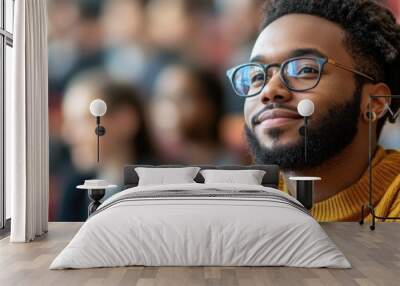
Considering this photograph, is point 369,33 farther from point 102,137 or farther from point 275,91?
point 102,137

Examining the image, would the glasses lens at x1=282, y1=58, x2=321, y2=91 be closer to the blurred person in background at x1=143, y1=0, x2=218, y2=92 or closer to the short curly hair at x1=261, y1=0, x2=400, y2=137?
the short curly hair at x1=261, y1=0, x2=400, y2=137

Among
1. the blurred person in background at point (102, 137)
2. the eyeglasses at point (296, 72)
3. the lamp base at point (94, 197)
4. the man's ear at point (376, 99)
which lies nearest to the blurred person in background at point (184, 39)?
the blurred person in background at point (102, 137)

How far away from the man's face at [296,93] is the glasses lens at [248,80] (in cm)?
10

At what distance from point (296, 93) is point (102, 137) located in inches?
100

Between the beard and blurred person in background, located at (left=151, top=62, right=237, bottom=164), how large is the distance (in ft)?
1.39

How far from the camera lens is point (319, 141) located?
277 inches

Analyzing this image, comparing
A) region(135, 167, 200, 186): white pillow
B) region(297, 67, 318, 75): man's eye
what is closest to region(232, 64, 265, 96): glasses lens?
region(297, 67, 318, 75): man's eye

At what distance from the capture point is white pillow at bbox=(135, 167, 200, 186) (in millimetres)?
6672

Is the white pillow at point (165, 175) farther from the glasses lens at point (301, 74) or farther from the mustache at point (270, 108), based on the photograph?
the glasses lens at point (301, 74)

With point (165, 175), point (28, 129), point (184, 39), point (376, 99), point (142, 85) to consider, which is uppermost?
point (184, 39)

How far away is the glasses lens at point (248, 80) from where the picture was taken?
7203 mm

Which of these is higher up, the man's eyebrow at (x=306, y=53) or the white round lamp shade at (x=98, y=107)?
the man's eyebrow at (x=306, y=53)

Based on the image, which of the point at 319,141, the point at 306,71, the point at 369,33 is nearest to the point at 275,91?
the point at 306,71

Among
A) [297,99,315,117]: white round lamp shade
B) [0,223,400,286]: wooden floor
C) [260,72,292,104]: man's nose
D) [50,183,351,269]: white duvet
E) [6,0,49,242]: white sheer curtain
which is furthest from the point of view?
[260,72,292,104]: man's nose
